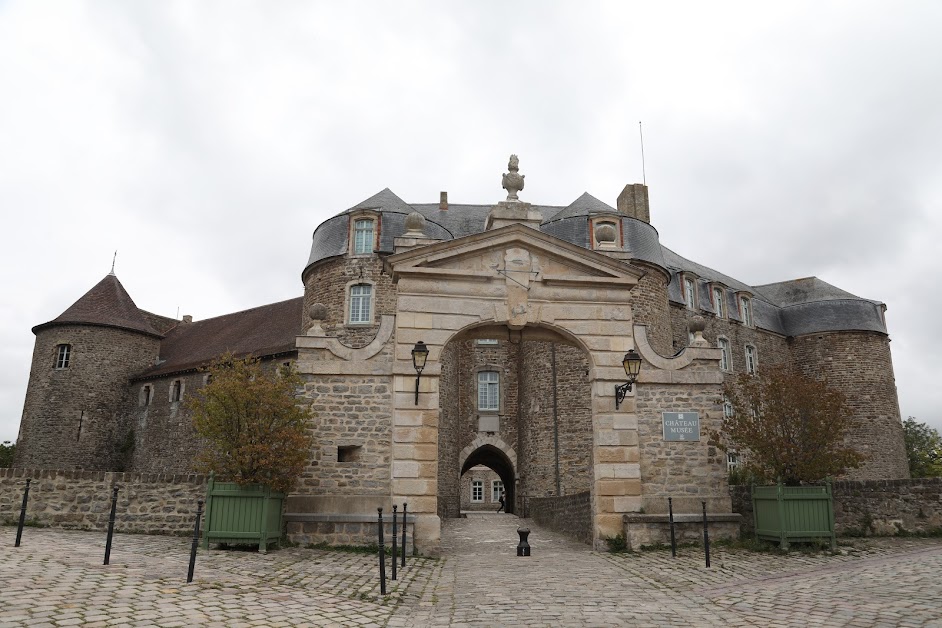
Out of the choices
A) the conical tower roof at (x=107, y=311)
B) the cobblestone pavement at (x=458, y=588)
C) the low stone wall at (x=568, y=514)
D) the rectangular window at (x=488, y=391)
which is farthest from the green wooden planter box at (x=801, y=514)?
the conical tower roof at (x=107, y=311)

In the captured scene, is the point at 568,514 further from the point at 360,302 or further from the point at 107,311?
the point at 107,311

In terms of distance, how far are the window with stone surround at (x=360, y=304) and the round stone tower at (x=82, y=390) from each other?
1351 cm

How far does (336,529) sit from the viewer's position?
10.4 meters

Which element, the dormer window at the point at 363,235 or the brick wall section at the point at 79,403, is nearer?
the dormer window at the point at 363,235

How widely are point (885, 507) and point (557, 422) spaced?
1055 centimetres

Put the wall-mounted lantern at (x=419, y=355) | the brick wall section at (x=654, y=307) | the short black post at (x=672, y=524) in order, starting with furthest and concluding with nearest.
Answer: the brick wall section at (x=654, y=307), the wall-mounted lantern at (x=419, y=355), the short black post at (x=672, y=524)

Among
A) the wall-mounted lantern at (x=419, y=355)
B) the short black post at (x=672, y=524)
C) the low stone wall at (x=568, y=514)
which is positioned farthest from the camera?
the low stone wall at (x=568, y=514)

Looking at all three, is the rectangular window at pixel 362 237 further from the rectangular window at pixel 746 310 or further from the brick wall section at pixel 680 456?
the rectangular window at pixel 746 310

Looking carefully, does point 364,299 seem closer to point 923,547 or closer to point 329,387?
point 329,387

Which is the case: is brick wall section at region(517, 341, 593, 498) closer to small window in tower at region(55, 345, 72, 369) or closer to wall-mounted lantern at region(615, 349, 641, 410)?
wall-mounted lantern at region(615, 349, 641, 410)

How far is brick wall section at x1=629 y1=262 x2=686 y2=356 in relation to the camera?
2128 cm

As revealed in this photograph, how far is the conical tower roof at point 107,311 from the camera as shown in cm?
2894

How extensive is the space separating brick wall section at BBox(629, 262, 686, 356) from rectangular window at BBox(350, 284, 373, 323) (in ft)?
25.7

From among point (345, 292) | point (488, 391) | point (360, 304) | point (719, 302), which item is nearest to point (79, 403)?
point (345, 292)
